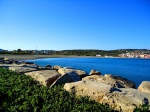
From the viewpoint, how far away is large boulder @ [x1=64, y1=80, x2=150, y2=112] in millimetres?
7688

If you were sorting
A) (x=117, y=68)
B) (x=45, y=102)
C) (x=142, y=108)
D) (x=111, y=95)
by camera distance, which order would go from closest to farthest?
(x=142, y=108), (x=45, y=102), (x=111, y=95), (x=117, y=68)

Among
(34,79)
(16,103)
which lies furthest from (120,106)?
(34,79)

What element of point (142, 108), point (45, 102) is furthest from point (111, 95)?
point (45, 102)

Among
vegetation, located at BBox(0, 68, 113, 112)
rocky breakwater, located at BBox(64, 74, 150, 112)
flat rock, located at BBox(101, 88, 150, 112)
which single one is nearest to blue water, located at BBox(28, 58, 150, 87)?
rocky breakwater, located at BBox(64, 74, 150, 112)

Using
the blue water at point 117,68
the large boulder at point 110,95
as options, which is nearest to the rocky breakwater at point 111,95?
the large boulder at point 110,95

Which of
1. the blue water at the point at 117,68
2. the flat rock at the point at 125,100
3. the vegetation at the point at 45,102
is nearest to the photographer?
the vegetation at the point at 45,102

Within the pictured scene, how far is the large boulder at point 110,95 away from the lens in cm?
769

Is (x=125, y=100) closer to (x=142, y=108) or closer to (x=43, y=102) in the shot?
(x=142, y=108)

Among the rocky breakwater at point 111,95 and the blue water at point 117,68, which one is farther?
the blue water at point 117,68

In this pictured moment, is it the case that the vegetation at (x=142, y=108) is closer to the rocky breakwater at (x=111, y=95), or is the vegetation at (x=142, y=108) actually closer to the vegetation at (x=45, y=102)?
the vegetation at (x=45, y=102)

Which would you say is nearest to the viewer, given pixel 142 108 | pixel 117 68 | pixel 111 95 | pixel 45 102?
pixel 142 108

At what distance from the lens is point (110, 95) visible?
8.28 metres

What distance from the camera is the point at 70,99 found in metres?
8.42

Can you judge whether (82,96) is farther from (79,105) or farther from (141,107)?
(141,107)
